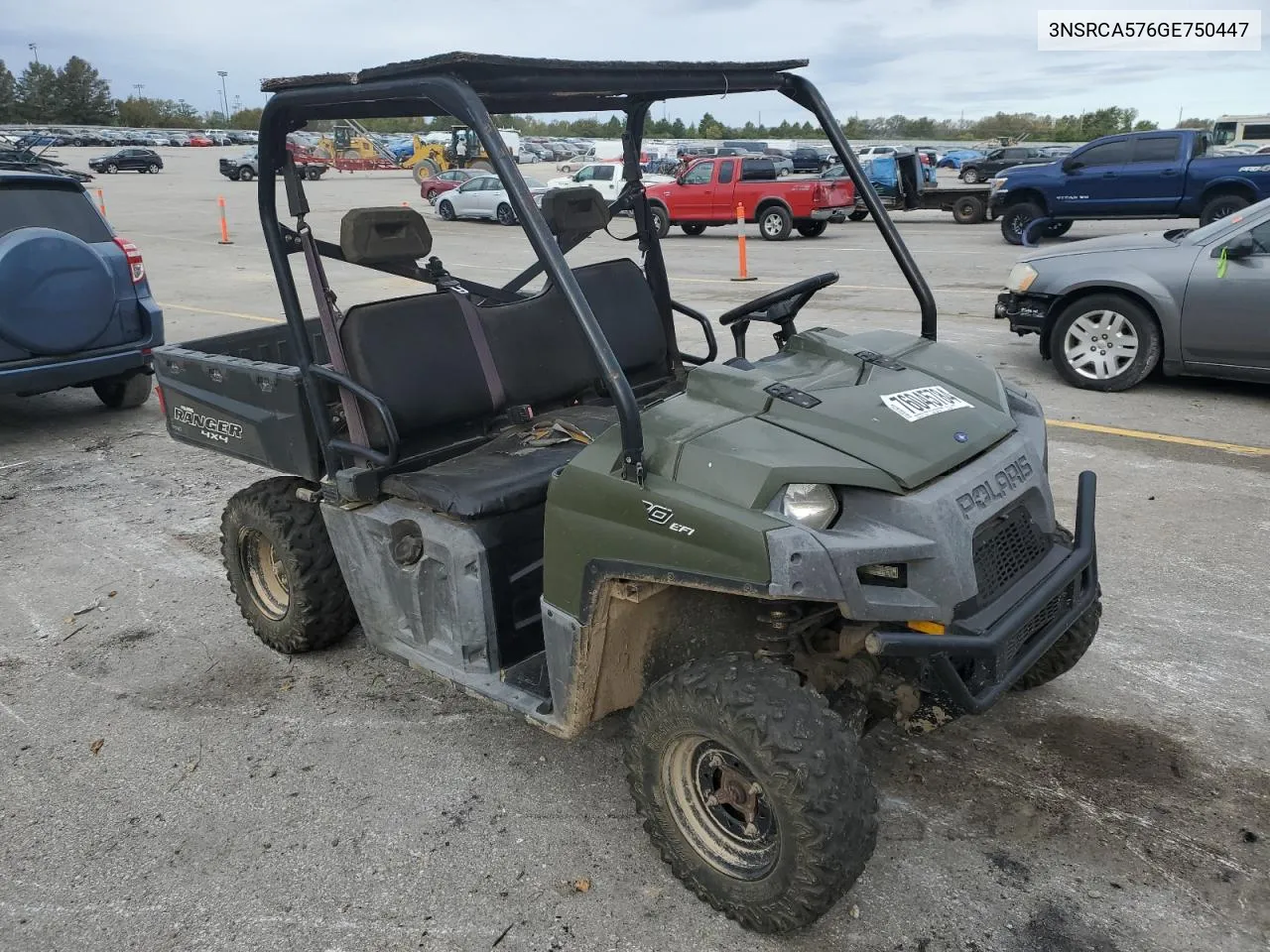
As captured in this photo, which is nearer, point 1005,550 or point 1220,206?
point 1005,550

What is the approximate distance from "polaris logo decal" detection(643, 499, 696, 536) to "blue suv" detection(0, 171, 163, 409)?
551cm

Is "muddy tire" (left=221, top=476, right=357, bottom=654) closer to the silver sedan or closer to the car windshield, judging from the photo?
the car windshield

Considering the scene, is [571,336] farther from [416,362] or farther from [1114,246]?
[1114,246]

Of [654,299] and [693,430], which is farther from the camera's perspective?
[654,299]

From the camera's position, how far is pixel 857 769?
2.43 m

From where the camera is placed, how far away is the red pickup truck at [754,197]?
19.5 meters

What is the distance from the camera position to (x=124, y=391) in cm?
803

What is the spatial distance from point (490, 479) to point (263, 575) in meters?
1.51

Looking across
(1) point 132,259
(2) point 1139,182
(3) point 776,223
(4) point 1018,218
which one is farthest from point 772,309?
(3) point 776,223

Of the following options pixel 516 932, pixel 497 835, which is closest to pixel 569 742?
pixel 497 835

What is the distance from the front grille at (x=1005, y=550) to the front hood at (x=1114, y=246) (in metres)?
5.64

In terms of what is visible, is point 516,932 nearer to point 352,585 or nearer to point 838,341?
point 352,585

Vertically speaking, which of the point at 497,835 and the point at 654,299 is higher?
the point at 654,299

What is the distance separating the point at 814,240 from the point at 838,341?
1716 centimetres
